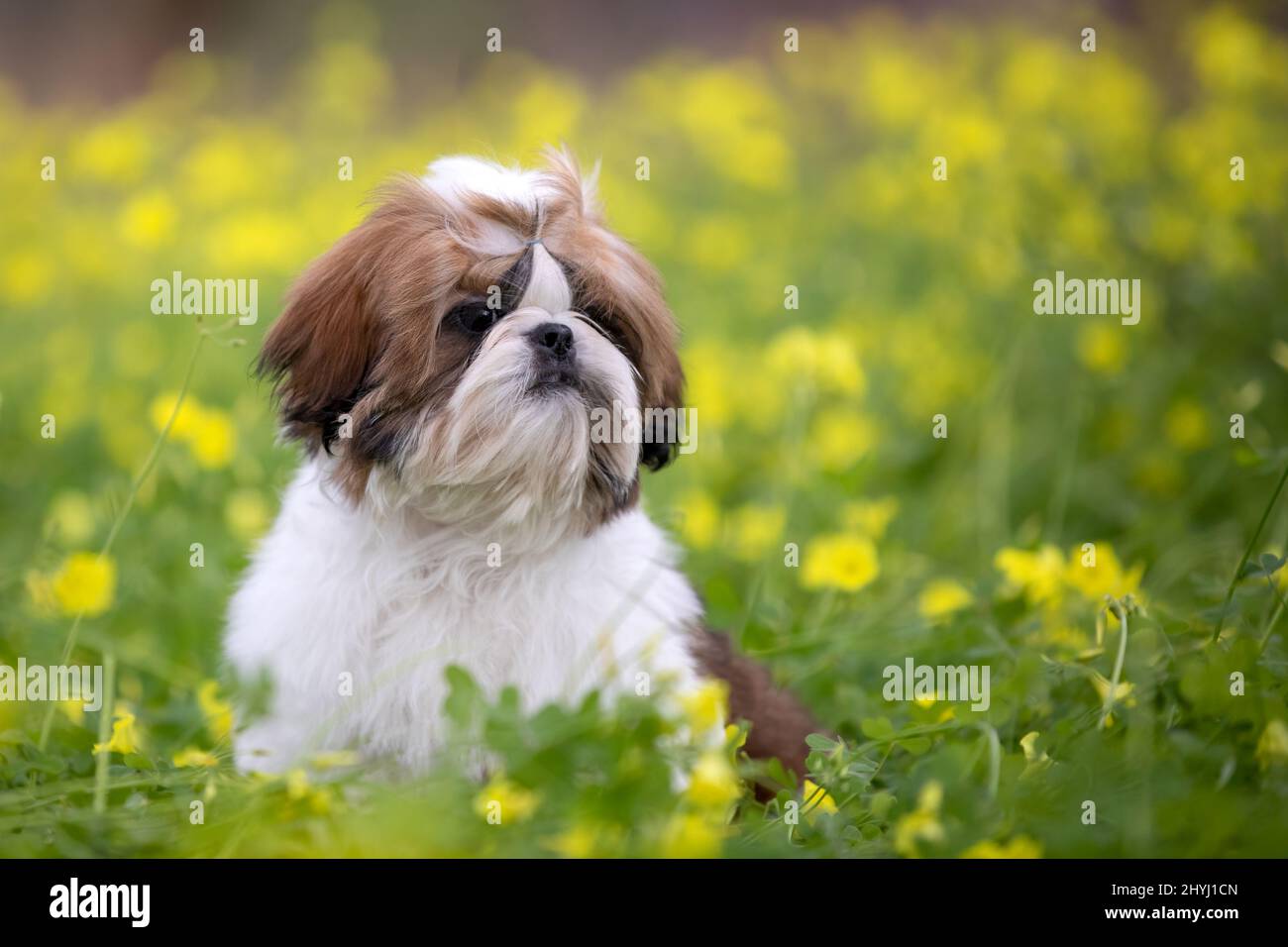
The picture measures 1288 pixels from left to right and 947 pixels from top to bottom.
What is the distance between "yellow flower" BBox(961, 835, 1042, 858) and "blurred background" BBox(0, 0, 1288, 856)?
0.9 inches

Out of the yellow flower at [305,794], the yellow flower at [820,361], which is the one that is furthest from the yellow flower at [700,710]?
the yellow flower at [820,361]

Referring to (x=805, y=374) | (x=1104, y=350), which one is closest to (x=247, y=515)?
(x=805, y=374)

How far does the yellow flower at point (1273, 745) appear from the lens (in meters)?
2.73

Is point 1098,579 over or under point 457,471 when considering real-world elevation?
under

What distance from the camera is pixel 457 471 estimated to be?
9.84 ft

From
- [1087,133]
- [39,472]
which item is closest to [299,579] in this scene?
[39,472]

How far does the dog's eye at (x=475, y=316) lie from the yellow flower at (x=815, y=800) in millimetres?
1195

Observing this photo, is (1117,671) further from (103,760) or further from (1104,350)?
(1104,350)

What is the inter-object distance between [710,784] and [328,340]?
1.41 meters

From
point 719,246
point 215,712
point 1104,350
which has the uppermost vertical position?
point 719,246

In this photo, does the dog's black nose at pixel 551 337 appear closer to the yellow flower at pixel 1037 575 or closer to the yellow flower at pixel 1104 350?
the yellow flower at pixel 1037 575

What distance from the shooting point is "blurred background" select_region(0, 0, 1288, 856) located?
111 inches

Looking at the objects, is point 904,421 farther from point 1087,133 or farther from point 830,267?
point 1087,133

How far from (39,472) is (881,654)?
361 centimetres
